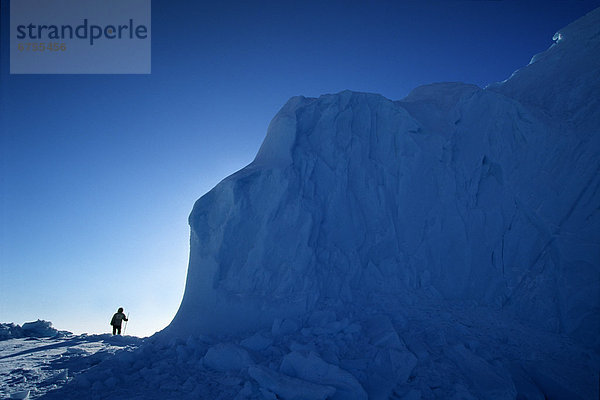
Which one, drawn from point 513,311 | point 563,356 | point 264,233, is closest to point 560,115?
point 513,311

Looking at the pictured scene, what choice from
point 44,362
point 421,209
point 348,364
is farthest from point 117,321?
point 421,209

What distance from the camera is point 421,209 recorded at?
41.7 feet

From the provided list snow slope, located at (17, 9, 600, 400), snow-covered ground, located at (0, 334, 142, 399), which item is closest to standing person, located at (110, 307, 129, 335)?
snow-covered ground, located at (0, 334, 142, 399)

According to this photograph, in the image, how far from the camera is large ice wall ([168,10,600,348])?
34.3ft

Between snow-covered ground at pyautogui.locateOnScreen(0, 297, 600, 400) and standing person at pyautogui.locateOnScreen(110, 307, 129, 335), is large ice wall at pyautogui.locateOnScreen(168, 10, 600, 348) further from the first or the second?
standing person at pyautogui.locateOnScreen(110, 307, 129, 335)

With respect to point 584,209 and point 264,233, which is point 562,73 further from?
point 264,233

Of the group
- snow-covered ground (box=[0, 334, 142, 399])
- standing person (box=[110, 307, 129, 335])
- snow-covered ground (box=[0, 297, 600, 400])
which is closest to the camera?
snow-covered ground (box=[0, 297, 600, 400])

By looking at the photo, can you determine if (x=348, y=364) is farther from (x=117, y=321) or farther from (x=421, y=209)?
(x=117, y=321)

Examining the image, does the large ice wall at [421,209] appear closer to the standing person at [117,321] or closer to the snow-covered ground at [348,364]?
the snow-covered ground at [348,364]

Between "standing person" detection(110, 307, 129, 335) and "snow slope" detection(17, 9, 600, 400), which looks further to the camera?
"standing person" detection(110, 307, 129, 335)

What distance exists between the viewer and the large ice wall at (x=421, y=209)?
10.5m

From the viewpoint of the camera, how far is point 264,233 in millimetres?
11578

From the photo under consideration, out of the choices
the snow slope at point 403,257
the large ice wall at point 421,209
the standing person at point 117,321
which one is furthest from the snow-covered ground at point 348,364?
the standing person at point 117,321

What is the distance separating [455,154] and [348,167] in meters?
4.23
